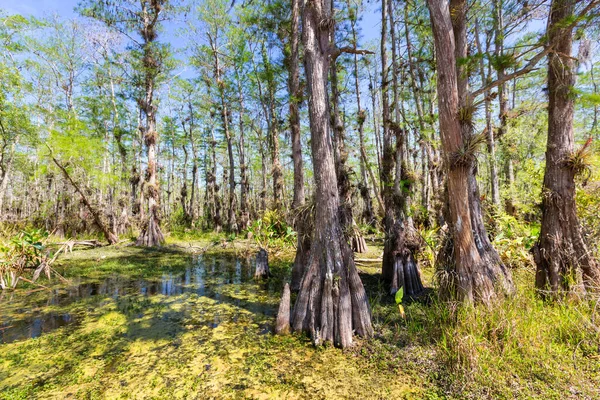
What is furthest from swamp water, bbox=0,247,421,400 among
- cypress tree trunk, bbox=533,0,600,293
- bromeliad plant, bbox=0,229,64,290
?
cypress tree trunk, bbox=533,0,600,293

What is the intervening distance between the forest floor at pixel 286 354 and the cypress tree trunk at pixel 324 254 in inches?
11.0

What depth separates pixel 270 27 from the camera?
1021 centimetres

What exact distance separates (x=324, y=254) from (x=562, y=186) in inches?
137

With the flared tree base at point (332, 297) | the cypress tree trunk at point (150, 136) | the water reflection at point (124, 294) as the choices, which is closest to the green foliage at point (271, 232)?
the water reflection at point (124, 294)

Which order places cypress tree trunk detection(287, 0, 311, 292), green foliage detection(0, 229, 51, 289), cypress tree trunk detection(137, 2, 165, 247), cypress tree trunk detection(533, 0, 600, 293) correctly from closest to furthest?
1. cypress tree trunk detection(533, 0, 600, 293)
2. cypress tree trunk detection(287, 0, 311, 292)
3. green foliage detection(0, 229, 51, 289)
4. cypress tree trunk detection(137, 2, 165, 247)

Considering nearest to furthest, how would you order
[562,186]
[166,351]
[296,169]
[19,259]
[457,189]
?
[457,189] → [166,351] → [562,186] → [19,259] → [296,169]

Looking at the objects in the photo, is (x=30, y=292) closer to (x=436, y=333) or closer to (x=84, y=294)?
(x=84, y=294)

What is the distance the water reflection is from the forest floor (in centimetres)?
5

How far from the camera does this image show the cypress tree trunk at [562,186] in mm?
3682

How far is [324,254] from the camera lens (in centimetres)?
405

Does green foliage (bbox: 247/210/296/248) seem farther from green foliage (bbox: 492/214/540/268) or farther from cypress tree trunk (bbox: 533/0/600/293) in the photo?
cypress tree trunk (bbox: 533/0/600/293)

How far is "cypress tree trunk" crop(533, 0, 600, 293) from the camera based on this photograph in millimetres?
3682

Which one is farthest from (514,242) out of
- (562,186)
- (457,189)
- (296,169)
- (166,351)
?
(166,351)

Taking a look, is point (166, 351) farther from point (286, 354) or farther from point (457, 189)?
point (457, 189)
